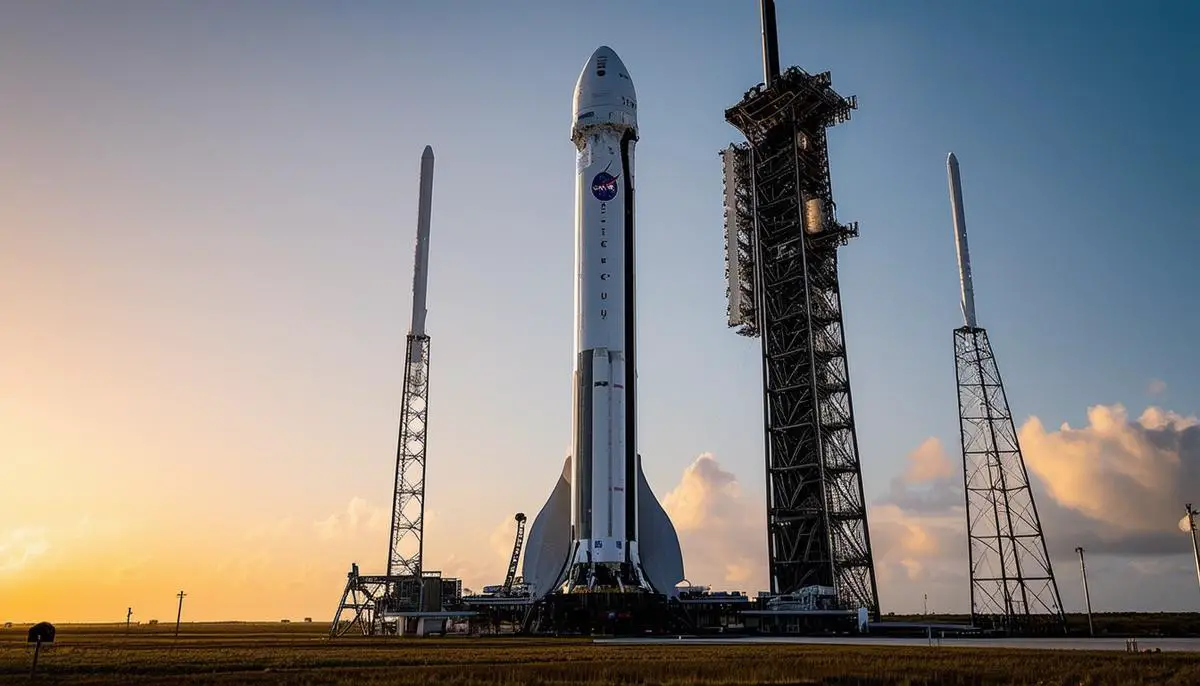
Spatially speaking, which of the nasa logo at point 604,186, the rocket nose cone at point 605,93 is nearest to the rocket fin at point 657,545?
the nasa logo at point 604,186

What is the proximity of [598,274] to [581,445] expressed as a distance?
37.9ft

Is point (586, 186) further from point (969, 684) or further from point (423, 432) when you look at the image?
point (969, 684)

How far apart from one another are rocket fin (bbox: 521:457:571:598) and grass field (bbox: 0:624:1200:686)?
86.0 feet

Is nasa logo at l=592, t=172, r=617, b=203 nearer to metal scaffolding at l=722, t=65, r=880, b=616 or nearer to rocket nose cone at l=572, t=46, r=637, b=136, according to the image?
rocket nose cone at l=572, t=46, r=637, b=136

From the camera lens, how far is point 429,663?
3155cm

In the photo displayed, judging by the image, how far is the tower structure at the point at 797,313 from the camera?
68.2 meters

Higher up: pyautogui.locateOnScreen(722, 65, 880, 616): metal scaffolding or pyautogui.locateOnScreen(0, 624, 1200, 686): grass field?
pyautogui.locateOnScreen(722, 65, 880, 616): metal scaffolding

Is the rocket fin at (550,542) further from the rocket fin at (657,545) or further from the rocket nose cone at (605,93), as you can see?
the rocket nose cone at (605,93)

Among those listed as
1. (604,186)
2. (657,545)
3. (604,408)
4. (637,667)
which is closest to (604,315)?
(604,408)

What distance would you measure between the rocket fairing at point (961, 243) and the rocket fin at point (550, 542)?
1123 inches

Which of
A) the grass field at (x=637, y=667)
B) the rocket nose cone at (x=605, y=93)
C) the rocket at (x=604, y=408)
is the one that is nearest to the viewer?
the grass field at (x=637, y=667)

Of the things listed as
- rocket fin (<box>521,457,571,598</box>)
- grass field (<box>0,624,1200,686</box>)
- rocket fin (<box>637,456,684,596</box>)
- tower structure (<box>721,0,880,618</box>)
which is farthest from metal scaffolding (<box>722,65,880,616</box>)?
grass field (<box>0,624,1200,686</box>)

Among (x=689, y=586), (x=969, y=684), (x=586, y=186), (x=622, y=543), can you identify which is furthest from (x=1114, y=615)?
(x=969, y=684)

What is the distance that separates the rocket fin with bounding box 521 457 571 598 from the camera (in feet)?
210
